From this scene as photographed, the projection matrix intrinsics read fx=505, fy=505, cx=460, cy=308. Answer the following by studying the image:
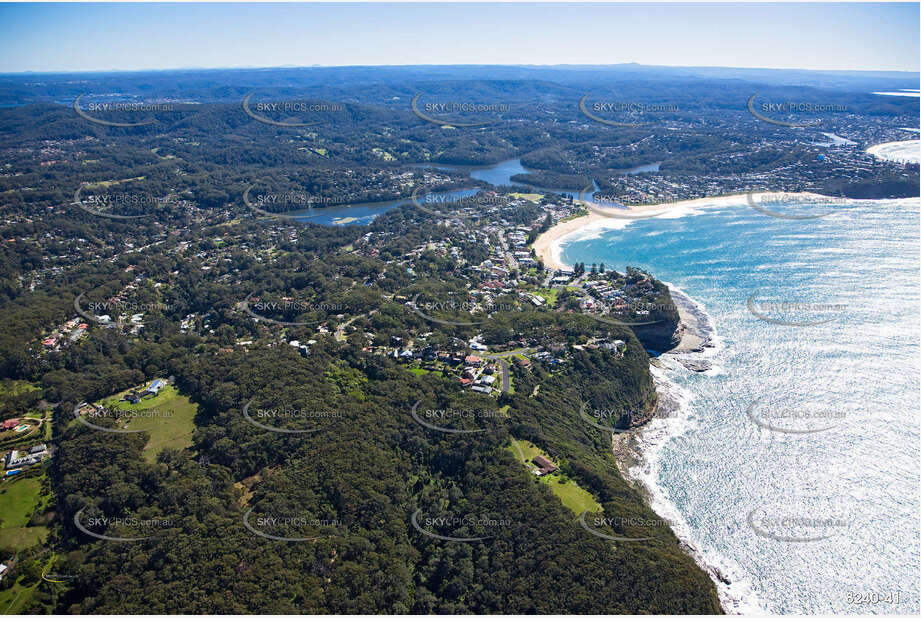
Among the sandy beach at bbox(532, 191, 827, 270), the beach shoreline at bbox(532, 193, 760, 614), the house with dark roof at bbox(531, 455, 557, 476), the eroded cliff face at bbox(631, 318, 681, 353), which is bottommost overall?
the beach shoreline at bbox(532, 193, 760, 614)

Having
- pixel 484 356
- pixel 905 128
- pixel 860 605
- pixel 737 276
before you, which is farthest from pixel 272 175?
pixel 905 128

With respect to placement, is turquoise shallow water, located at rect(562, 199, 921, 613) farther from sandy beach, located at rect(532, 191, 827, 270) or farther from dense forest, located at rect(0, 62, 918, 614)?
sandy beach, located at rect(532, 191, 827, 270)

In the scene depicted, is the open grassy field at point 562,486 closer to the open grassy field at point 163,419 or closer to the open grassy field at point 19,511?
the open grassy field at point 163,419

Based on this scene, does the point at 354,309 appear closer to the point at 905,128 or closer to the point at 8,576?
the point at 8,576

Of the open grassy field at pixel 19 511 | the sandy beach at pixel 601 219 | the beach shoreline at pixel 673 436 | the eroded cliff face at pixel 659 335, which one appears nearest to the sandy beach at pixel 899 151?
the sandy beach at pixel 601 219

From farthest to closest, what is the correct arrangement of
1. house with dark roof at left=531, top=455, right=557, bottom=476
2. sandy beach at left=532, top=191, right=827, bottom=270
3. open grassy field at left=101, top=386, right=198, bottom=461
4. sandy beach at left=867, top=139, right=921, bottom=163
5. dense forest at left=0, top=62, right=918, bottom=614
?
sandy beach at left=867, top=139, right=921, bottom=163 < sandy beach at left=532, top=191, right=827, bottom=270 < open grassy field at left=101, top=386, right=198, bottom=461 < house with dark roof at left=531, top=455, right=557, bottom=476 < dense forest at left=0, top=62, right=918, bottom=614

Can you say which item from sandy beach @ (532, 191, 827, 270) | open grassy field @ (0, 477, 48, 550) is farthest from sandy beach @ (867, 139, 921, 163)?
open grassy field @ (0, 477, 48, 550)
